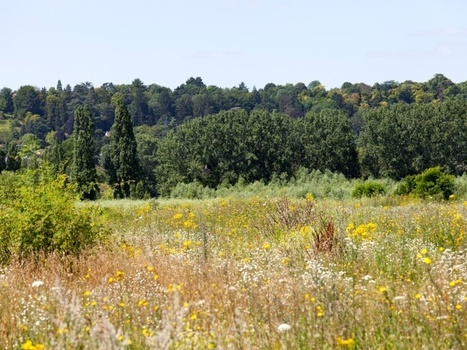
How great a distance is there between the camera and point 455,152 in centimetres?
5219

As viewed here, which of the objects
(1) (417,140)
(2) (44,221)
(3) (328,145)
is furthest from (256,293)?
(3) (328,145)

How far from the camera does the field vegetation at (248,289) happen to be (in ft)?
12.8

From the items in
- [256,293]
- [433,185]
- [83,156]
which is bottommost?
[83,156]

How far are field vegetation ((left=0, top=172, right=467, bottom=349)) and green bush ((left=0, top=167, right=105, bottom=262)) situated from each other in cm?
5

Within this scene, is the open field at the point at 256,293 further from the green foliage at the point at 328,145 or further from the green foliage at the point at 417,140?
the green foliage at the point at 328,145

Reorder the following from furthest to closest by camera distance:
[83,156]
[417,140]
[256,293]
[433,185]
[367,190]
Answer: [417,140] < [83,156] < [367,190] < [433,185] < [256,293]

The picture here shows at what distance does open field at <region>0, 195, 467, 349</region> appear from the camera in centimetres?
387

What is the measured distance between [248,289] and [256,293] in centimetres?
34

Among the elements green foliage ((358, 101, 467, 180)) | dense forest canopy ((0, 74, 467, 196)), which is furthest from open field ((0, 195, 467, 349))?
green foliage ((358, 101, 467, 180))

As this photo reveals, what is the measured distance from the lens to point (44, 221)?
9.20 m

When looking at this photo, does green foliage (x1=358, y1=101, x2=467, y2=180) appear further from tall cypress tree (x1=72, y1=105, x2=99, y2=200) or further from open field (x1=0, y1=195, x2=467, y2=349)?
open field (x1=0, y1=195, x2=467, y2=349)

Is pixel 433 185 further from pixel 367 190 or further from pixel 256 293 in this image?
pixel 256 293

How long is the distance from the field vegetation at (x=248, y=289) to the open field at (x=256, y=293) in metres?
0.02

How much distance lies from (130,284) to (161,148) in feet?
183
